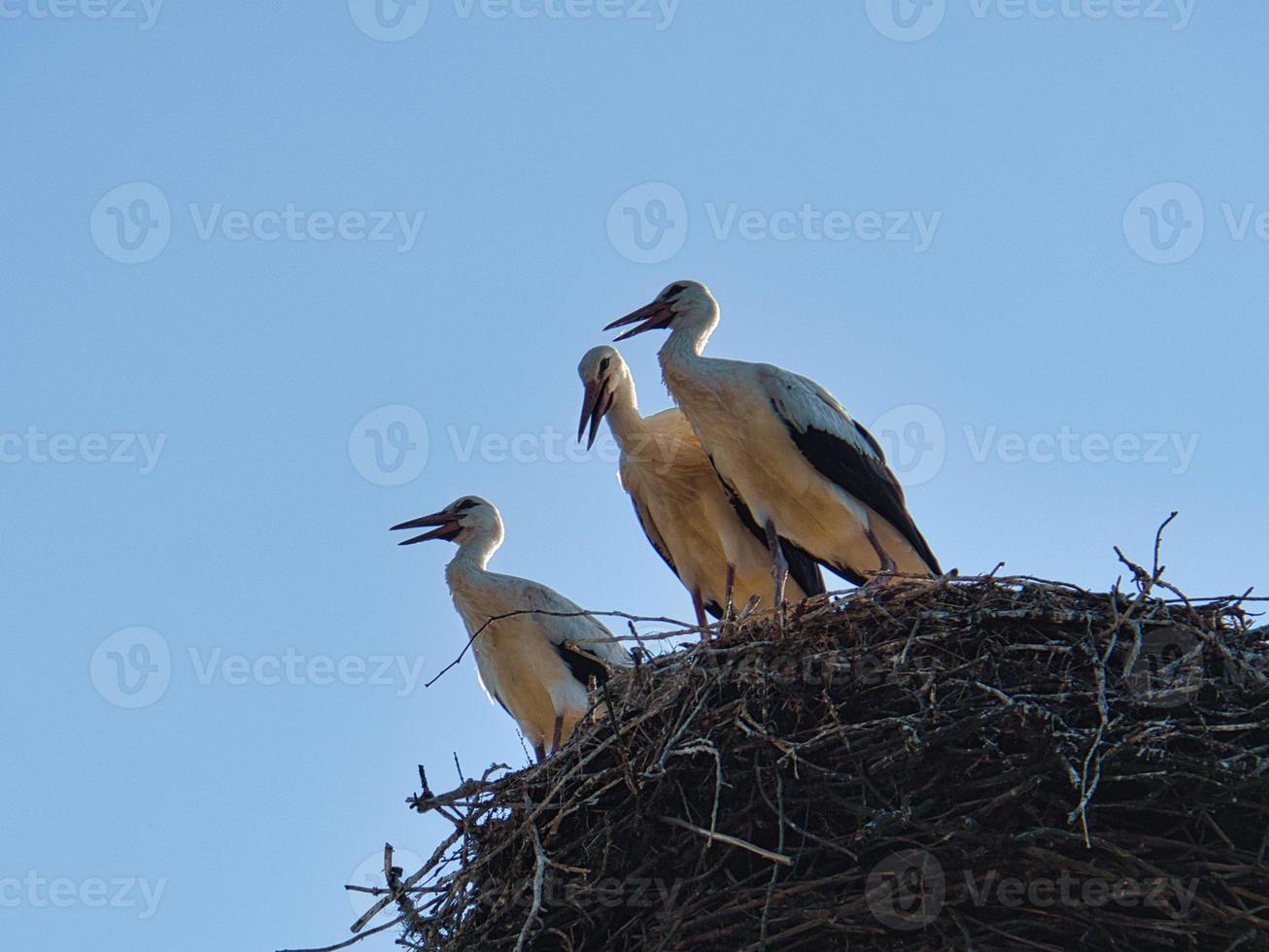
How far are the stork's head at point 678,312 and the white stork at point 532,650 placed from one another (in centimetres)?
105

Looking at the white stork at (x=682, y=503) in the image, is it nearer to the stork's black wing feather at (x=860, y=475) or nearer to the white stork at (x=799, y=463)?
the white stork at (x=799, y=463)

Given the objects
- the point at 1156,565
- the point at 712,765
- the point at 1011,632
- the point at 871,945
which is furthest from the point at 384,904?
the point at 1156,565

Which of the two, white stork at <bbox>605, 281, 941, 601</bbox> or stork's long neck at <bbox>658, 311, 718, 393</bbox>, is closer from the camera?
white stork at <bbox>605, 281, 941, 601</bbox>

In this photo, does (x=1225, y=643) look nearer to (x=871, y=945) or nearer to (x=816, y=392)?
(x=871, y=945)

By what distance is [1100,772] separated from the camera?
12.2 ft

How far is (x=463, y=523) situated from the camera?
23.0 ft

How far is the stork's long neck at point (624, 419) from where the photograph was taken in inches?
251

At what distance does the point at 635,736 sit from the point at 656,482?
215 centimetres

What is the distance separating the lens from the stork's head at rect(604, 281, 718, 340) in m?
6.16

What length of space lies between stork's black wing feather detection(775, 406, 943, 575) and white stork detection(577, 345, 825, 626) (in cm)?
46
